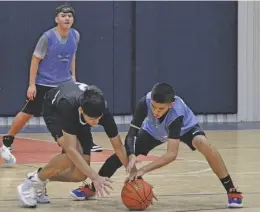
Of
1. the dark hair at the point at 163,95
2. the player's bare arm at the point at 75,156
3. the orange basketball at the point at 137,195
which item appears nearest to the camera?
the player's bare arm at the point at 75,156

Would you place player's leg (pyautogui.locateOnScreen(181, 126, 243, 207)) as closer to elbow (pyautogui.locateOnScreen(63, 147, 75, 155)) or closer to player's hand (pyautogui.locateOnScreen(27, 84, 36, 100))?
elbow (pyautogui.locateOnScreen(63, 147, 75, 155))

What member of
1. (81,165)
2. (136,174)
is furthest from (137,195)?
(81,165)

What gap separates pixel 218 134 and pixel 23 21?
4.03 metres

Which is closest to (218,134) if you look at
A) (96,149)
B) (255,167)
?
(96,149)

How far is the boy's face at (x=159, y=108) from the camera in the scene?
7277 mm

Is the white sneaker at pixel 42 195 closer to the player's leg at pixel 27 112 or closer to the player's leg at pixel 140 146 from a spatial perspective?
the player's leg at pixel 140 146

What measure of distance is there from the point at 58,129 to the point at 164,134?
927 millimetres

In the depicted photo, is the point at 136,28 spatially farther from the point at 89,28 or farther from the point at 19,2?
the point at 19,2

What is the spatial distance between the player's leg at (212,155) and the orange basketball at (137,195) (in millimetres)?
605

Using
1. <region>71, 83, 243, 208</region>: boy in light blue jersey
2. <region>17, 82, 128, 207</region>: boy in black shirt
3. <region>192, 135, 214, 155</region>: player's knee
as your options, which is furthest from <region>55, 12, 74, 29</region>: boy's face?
<region>192, 135, 214, 155</region>: player's knee

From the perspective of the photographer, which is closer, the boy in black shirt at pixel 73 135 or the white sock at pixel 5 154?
the boy in black shirt at pixel 73 135

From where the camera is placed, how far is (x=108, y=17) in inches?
648

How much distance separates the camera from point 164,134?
7691 mm

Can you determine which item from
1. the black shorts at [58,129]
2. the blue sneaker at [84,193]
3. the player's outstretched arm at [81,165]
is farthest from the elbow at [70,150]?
the blue sneaker at [84,193]
